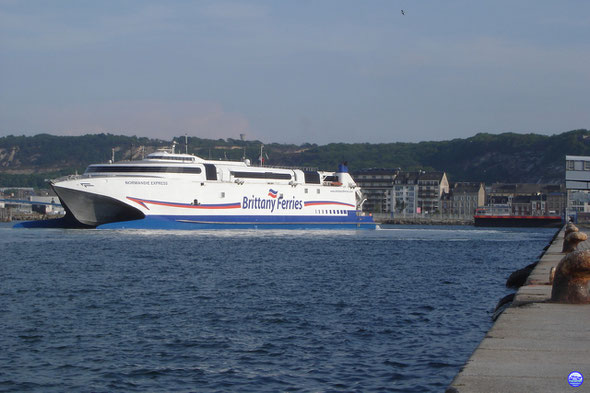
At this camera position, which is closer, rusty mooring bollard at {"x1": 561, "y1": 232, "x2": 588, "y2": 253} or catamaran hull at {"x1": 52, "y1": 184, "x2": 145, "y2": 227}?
rusty mooring bollard at {"x1": 561, "y1": 232, "x2": 588, "y2": 253}

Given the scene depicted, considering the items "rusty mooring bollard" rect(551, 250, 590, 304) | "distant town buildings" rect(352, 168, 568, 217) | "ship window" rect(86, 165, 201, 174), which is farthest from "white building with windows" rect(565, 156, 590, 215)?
"distant town buildings" rect(352, 168, 568, 217)

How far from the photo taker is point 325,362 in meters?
10.5

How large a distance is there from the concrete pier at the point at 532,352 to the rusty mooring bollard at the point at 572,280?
→ 8.0 inches

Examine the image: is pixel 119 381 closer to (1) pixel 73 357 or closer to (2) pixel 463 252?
(1) pixel 73 357

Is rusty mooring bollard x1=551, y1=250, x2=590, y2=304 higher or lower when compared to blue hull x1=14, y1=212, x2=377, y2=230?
higher

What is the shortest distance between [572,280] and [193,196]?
44.3 m

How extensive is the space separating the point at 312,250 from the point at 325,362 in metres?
25.2

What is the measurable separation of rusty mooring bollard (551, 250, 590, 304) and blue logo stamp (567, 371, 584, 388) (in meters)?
3.59

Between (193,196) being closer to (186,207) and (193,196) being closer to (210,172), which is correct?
(186,207)

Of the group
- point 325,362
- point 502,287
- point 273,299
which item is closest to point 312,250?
point 502,287

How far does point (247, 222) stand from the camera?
2219 inches

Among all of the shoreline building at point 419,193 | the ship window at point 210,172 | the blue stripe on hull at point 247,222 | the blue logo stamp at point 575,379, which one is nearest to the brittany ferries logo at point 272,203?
the blue stripe on hull at point 247,222

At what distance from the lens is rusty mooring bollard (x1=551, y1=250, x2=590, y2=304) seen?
9562 mm

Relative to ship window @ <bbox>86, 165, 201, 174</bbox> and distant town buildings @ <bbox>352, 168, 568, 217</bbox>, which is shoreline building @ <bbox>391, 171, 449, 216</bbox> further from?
ship window @ <bbox>86, 165, 201, 174</bbox>
